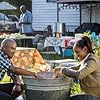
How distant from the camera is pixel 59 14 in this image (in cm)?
2347

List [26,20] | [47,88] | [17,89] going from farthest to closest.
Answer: [26,20], [17,89], [47,88]

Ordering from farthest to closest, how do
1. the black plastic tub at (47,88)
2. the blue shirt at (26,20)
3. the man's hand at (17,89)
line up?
the blue shirt at (26,20) → the man's hand at (17,89) → the black plastic tub at (47,88)

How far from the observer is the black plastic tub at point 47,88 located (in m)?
4.23

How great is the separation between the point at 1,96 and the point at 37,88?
393 millimetres

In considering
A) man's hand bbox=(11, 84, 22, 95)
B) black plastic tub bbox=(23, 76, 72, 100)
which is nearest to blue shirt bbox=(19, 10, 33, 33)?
man's hand bbox=(11, 84, 22, 95)

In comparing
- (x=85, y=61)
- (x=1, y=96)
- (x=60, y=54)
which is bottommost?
(x=60, y=54)

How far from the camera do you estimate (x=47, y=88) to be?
4.24 m

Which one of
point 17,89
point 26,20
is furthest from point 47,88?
point 26,20

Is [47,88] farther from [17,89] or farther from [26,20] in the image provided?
[26,20]

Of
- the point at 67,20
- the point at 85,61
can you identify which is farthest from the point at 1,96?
the point at 67,20

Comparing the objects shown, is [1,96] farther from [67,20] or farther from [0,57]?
[67,20]

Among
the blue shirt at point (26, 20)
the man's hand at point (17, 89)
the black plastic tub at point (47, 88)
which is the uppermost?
the black plastic tub at point (47, 88)

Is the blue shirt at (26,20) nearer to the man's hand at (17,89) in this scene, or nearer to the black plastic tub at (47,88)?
the man's hand at (17,89)

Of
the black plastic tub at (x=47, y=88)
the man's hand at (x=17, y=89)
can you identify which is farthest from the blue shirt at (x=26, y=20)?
the black plastic tub at (x=47, y=88)
